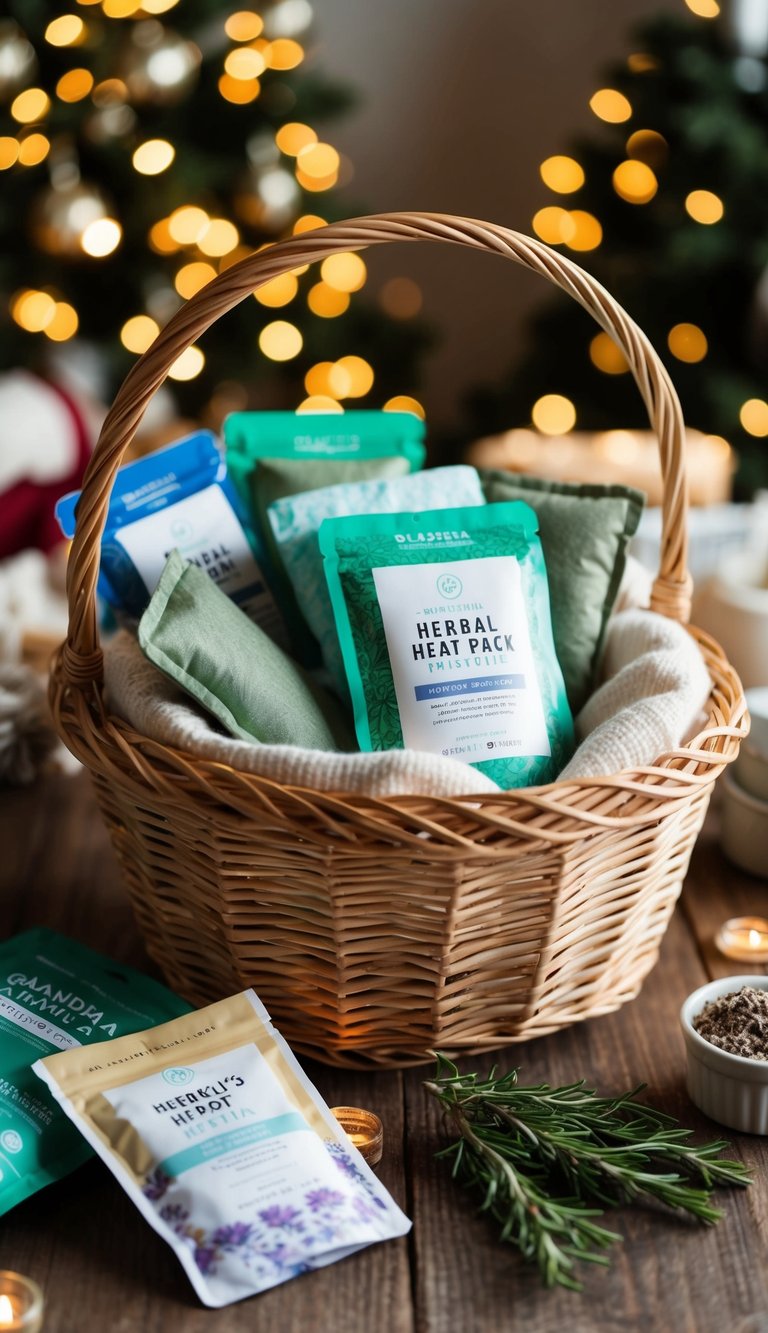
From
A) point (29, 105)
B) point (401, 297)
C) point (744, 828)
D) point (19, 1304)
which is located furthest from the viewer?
point (401, 297)

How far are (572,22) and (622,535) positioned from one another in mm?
1800

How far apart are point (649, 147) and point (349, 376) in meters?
0.63

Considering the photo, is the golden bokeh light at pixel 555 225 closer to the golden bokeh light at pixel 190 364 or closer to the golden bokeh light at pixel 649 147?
the golden bokeh light at pixel 649 147

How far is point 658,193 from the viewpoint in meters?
2.02

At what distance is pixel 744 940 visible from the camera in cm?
103

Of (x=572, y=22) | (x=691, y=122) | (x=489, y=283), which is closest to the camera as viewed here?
(x=691, y=122)

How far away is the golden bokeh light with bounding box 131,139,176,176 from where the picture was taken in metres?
1.82

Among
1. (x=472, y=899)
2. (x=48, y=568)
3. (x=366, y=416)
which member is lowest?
(x=48, y=568)

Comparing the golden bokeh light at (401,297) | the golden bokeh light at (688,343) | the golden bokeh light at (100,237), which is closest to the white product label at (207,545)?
the golden bokeh light at (100,237)

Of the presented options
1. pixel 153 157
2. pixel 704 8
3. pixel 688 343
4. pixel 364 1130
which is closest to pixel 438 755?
pixel 364 1130

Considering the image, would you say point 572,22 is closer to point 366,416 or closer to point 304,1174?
point 366,416

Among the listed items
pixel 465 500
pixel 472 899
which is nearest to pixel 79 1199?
pixel 472 899

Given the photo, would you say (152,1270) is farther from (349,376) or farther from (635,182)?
(635,182)

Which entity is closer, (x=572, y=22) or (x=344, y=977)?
(x=344, y=977)
